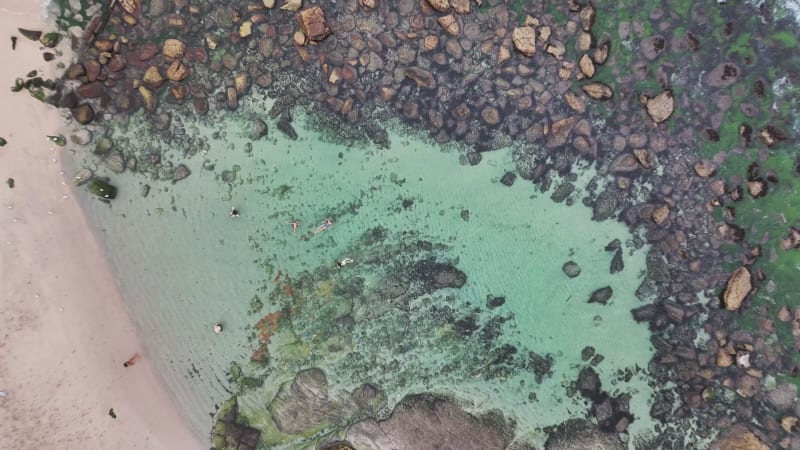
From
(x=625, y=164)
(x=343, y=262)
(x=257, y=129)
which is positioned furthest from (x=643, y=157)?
(x=257, y=129)

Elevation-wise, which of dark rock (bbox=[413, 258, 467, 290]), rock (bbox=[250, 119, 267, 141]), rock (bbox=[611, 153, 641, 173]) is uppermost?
rock (bbox=[611, 153, 641, 173])

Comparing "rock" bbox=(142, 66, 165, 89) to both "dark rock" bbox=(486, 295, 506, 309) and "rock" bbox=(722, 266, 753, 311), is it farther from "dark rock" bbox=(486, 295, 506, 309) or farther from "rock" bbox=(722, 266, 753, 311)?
"rock" bbox=(722, 266, 753, 311)

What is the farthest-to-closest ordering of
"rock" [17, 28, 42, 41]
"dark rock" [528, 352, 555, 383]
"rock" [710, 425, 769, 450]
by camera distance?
"dark rock" [528, 352, 555, 383] → "rock" [710, 425, 769, 450] → "rock" [17, 28, 42, 41]

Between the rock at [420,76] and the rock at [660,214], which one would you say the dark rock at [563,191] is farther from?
the rock at [420,76]

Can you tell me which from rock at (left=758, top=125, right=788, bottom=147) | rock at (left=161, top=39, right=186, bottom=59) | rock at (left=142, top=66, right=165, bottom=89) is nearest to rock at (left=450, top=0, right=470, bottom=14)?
rock at (left=161, top=39, right=186, bottom=59)

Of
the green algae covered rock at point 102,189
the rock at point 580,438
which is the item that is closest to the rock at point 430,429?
the rock at point 580,438

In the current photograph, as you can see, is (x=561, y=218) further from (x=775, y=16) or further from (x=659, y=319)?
(x=775, y=16)

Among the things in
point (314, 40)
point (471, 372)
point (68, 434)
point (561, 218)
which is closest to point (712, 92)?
point (561, 218)
